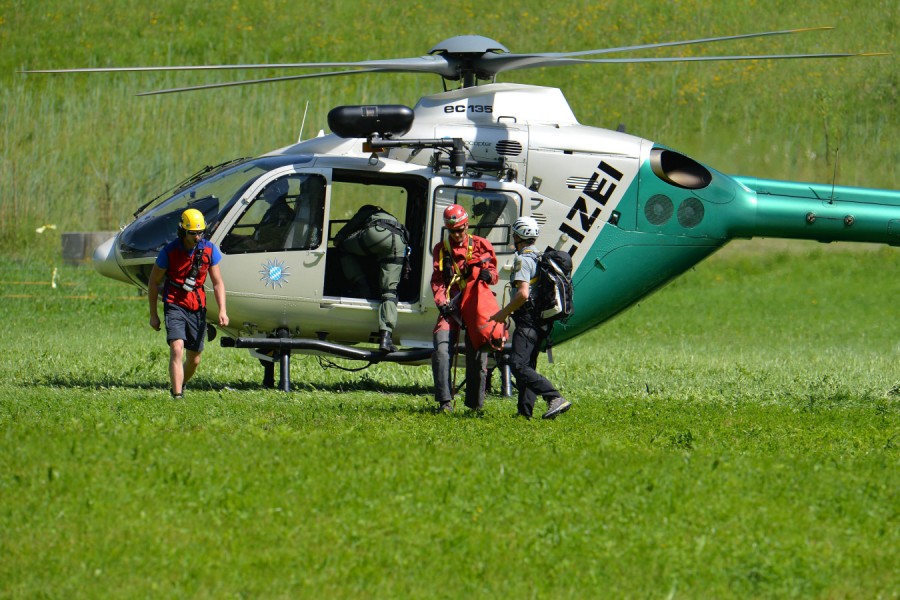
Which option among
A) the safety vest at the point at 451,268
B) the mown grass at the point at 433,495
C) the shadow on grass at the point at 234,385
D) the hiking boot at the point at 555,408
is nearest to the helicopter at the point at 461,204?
the shadow on grass at the point at 234,385

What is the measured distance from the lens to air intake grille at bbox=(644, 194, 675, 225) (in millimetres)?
12977

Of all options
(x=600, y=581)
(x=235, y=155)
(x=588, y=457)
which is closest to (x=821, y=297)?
(x=235, y=155)

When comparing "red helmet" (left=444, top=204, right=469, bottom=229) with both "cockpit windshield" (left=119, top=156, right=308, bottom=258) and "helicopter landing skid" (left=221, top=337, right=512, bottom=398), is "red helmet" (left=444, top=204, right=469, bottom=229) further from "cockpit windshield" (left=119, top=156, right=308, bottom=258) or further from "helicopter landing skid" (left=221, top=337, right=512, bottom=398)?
"cockpit windshield" (left=119, top=156, right=308, bottom=258)

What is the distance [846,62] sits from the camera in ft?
118

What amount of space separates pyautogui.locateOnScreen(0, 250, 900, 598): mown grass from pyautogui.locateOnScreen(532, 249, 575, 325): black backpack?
3.04ft

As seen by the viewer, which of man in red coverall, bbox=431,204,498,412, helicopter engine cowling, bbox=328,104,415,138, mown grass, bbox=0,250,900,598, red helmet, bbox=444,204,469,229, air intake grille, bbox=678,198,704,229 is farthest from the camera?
air intake grille, bbox=678,198,704,229

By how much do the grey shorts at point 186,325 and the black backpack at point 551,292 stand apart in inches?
124

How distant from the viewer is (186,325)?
1123 cm

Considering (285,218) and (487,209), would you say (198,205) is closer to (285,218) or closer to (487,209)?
(285,218)

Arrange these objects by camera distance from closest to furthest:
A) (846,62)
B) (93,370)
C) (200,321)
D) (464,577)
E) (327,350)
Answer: (464,577)
(200,321)
(327,350)
(93,370)
(846,62)

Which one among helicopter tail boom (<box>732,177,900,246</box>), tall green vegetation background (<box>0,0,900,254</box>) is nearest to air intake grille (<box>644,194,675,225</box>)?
helicopter tail boom (<box>732,177,900,246</box>)

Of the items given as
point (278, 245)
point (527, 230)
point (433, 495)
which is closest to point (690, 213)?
point (527, 230)

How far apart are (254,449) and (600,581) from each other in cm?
281

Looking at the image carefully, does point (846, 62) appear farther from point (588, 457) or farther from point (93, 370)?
point (588, 457)
